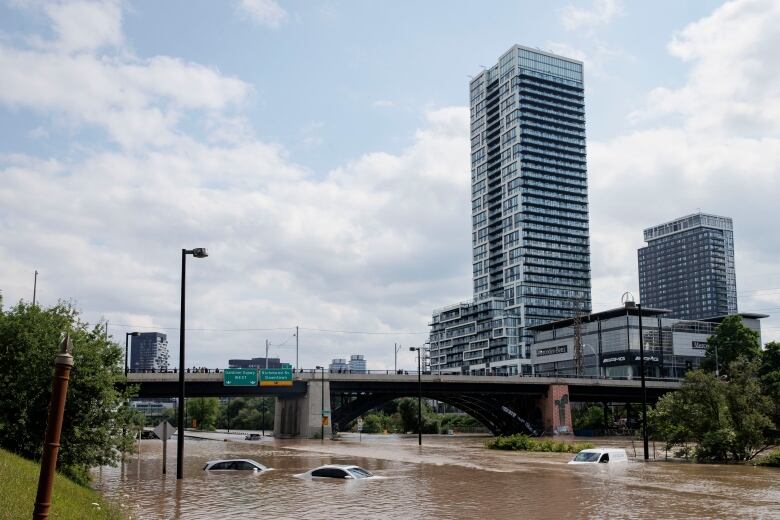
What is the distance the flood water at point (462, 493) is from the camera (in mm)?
22594

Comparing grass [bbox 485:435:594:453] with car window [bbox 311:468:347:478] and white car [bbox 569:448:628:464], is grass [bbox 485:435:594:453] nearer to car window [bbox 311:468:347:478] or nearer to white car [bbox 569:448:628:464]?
white car [bbox 569:448:628:464]

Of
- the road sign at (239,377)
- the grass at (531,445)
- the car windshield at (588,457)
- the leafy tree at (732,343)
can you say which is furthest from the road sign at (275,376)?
the leafy tree at (732,343)

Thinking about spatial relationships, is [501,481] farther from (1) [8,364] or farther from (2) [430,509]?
(1) [8,364]

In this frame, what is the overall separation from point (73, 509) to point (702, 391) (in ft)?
135

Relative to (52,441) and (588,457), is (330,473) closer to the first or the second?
(588,457)

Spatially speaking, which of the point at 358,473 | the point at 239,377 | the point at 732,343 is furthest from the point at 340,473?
the point at 732,343

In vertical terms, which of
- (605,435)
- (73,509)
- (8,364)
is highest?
(8,364)

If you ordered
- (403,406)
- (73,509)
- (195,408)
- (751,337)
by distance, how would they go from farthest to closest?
(195,408) < (403,406) < (751,337) < (73,509)

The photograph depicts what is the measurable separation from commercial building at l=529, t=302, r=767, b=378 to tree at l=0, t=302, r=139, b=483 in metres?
133

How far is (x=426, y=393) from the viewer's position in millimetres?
92625

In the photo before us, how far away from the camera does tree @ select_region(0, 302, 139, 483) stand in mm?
25703

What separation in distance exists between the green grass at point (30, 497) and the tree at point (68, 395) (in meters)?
3.70

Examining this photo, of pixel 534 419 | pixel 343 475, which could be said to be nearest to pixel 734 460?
pixel 343 475

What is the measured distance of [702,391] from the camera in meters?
47.4
